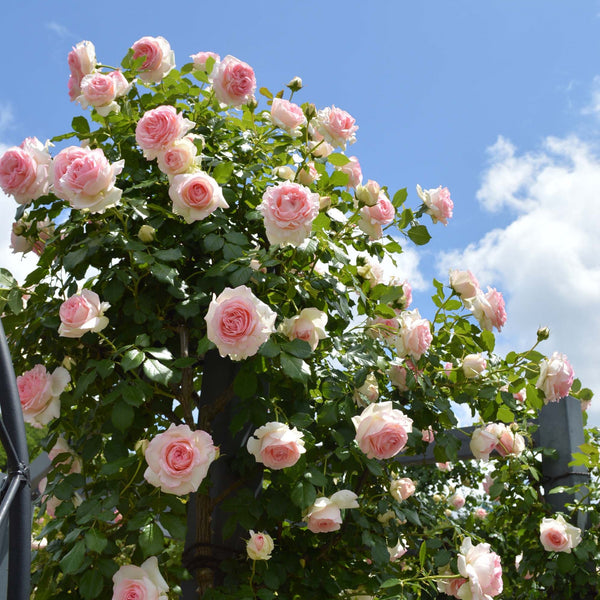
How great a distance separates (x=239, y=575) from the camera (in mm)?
1760

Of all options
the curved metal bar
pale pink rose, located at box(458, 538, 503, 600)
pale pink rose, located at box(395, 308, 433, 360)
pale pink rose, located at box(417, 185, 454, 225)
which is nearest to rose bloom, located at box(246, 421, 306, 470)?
pale pink rose, located at box(395, 308, 433, 360)

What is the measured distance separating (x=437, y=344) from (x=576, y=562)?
132 cm

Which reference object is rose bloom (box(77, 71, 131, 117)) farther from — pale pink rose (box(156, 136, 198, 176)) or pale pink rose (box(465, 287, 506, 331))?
pale pink rose (box(465, 287, 506, 331))

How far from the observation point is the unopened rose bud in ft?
5.62

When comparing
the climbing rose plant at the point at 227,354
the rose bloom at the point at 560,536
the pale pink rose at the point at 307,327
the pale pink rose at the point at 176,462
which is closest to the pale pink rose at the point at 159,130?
the climbing rose plant at the point at 227,354

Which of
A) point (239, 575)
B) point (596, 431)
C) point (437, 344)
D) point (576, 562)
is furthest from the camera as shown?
point (596, 431)

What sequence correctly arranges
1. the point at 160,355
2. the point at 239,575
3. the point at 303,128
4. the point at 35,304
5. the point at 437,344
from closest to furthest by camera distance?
1. the point at 160,355
2. the point at 239,575
3. the point at 35,304
4. the point at 303,128
5. the point at 437,344

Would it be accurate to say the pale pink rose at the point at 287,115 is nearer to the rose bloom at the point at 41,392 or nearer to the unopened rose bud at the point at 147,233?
the unopened rose bud at the point at 147,233

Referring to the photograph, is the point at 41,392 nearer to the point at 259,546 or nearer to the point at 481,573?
the point at 259,546

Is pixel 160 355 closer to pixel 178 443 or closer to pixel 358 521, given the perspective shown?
pixel 178 443

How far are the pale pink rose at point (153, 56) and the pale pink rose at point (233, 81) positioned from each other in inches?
6.1

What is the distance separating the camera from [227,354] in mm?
1619

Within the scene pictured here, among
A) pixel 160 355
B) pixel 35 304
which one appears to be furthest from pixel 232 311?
pixel 35 304

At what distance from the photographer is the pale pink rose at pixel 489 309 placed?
6.95ft
